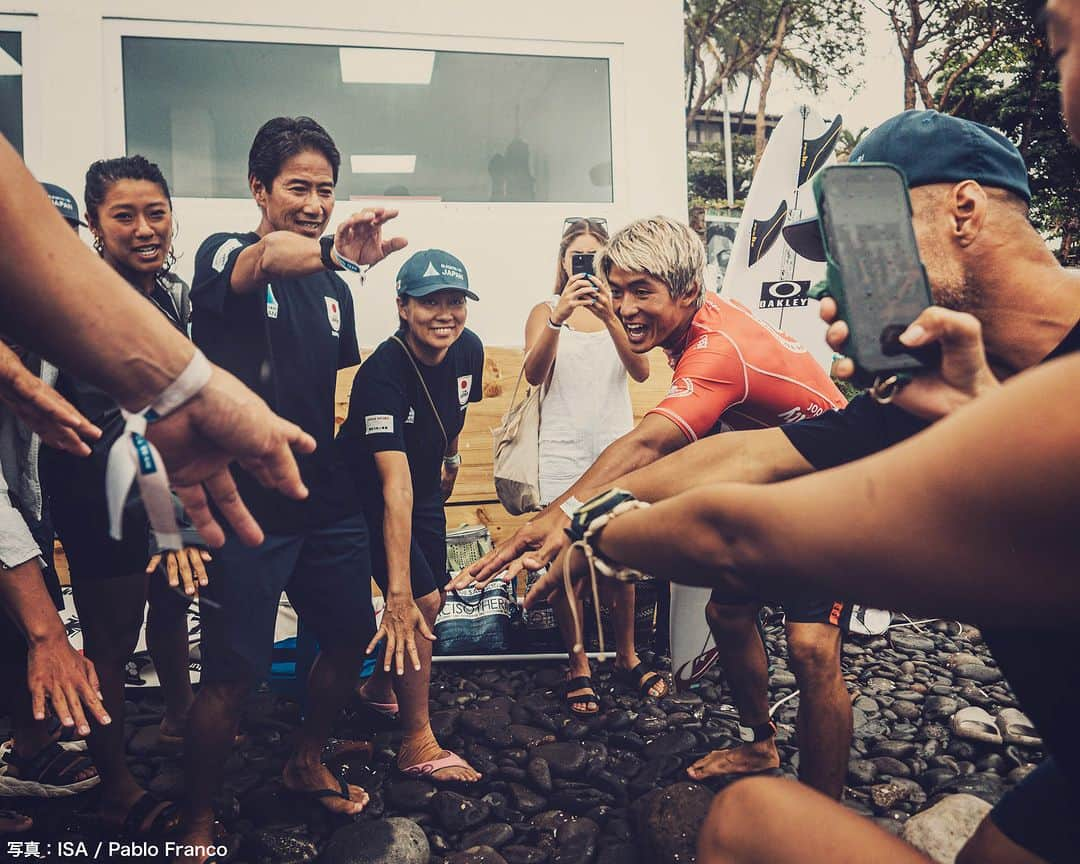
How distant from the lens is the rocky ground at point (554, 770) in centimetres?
285

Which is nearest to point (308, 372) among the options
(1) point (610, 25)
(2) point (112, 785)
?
(2) point (112, 785)

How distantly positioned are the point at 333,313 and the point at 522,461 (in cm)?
147

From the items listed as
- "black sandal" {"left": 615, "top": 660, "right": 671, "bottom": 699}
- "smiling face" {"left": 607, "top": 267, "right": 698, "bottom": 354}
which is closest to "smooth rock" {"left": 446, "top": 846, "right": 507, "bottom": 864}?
"black sandal" {"left": 615, "top": 660, "right": 671, "bottom": 699}

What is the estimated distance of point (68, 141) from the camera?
5.43 meters

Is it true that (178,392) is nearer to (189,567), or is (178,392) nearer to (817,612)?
(189,567)

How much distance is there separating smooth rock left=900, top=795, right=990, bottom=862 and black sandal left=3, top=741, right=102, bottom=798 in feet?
10.6

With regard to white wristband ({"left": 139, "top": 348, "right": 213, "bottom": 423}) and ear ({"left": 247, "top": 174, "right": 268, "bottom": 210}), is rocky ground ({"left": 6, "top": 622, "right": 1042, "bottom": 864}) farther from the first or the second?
ear ({"left": 247, "top": 174, "right": 268, "bottom": 210})

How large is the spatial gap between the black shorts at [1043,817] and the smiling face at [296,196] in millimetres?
2958

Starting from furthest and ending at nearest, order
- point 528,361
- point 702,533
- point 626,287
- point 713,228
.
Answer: point 713,228, point 528,361, point 626,287, point 702,533

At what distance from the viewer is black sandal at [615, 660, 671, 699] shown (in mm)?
4246

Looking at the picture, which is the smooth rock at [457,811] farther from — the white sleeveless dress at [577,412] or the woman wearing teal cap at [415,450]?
the white sleeveless dress at [577,412]

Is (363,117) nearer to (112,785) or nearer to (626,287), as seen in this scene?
(626,287)

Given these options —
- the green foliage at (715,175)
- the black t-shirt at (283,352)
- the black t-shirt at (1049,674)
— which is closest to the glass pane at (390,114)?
the black t-shirt at (283,352)

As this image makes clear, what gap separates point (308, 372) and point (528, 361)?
4.99 ft
